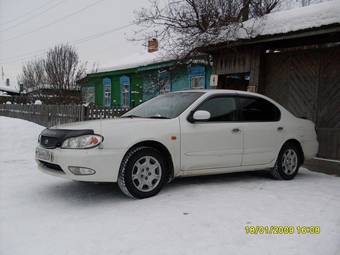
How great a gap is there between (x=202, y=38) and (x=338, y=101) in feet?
11.9

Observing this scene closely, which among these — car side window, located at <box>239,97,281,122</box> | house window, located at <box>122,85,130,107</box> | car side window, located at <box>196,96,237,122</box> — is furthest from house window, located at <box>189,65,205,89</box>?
car side window, located at <box>196,96,237,122</box>

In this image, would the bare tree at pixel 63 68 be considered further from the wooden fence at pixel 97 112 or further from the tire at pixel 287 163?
the tire at pixel 287 163

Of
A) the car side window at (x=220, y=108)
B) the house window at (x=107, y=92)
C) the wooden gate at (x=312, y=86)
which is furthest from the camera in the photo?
the house window at (x=107, y=92)

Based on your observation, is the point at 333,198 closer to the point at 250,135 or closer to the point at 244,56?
the point at 250,135

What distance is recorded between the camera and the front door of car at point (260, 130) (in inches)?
228

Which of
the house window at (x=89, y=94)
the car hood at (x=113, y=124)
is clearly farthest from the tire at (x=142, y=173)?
the house window at (x=89, y=94)

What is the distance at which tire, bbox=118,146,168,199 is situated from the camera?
15.1ft

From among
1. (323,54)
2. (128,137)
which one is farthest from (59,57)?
(128,137)

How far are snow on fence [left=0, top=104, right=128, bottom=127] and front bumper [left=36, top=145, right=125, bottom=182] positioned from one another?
7217 millimetres

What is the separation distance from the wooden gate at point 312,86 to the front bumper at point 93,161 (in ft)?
16.1

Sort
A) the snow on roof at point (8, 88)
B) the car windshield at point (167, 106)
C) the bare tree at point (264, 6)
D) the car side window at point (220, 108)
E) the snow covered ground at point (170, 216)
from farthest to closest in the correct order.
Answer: the snow on roof at point (8, 88) < the bare tree at point (264, 6) < the car side window at point (220, 108) < the car windshield at point (167, 106) < the snow covered ground at point (170, 216)

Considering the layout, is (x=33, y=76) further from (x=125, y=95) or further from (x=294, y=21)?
(x=294, y=21)

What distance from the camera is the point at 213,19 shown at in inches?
449

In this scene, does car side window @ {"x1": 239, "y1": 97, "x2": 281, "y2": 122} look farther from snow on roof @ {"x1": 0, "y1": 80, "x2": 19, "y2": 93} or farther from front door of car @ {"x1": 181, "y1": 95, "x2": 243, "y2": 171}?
snow on roof @ {"x1": 0, "y1": 80, "x2": 19, "y2": 93}
